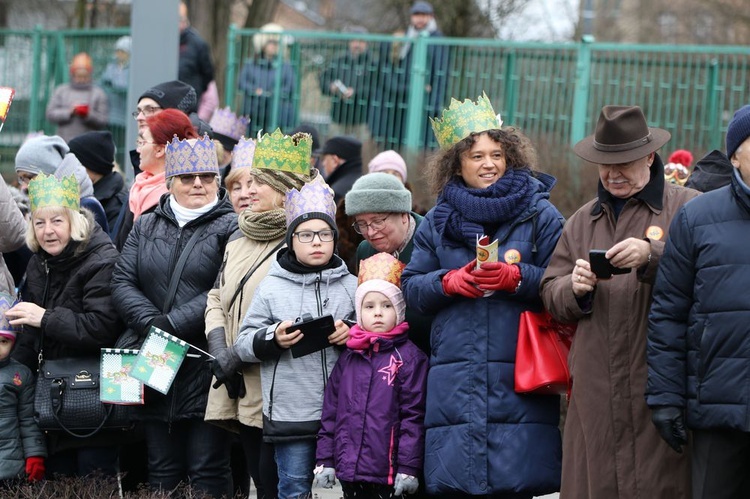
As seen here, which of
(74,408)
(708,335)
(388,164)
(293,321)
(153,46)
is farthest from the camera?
(153,46)

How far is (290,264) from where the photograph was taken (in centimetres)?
609

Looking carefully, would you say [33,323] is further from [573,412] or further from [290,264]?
[573,412]

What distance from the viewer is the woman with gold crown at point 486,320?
5.46 metres

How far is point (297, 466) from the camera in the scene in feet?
19.7

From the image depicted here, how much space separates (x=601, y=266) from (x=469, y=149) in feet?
3.32

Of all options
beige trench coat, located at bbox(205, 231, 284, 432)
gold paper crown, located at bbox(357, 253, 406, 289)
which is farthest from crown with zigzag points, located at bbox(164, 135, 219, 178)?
gold paper crown, located at bbox(357, 253, 406, 289)

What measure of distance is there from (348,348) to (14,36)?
459 inches

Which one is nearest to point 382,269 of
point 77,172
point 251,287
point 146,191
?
point 251,287

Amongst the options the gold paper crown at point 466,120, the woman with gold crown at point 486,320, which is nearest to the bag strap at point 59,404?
the woman with gold crown at point 486,320

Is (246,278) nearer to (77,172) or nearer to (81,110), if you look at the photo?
(77,172)

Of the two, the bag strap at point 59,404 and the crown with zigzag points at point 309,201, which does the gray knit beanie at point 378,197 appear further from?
the bag strap at point 59,404

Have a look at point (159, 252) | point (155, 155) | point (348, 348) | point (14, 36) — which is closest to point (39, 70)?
point (14, 36)

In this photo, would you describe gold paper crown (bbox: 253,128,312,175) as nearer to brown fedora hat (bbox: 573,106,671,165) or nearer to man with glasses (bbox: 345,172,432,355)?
man with glasses (bbox: 345,172,432,355)

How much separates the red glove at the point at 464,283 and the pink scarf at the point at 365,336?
46cm
